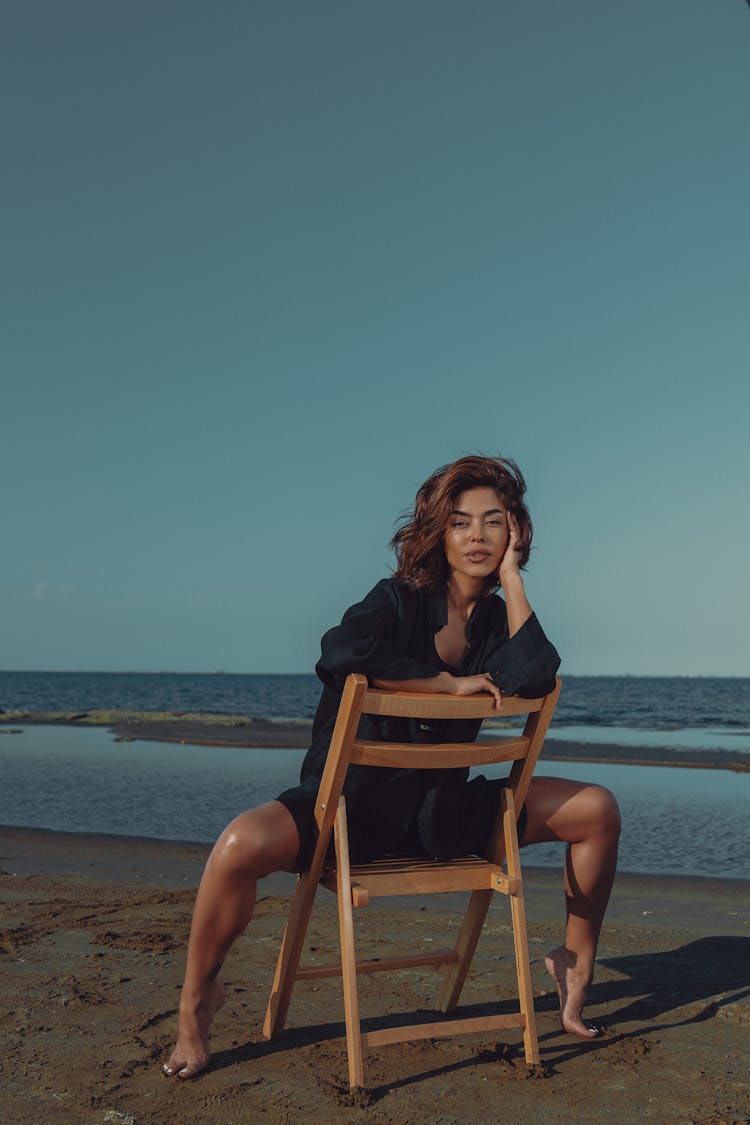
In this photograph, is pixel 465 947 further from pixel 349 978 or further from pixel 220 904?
pixel 220 904

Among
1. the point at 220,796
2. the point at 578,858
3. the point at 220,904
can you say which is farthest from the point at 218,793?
the point at 220,904

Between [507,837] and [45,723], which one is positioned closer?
[507,837]

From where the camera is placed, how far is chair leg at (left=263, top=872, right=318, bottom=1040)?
9.44ft

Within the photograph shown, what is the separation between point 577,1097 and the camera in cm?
266

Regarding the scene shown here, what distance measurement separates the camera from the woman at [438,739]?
2.75 meters

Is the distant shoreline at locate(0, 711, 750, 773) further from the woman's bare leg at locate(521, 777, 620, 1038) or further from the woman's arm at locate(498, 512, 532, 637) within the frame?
the woman's arm at locate(498, 512, 532, 637)

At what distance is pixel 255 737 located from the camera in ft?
71.7

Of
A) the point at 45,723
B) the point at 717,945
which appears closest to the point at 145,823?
the point at 717,945

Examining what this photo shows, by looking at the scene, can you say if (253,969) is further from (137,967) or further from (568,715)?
(568,715)

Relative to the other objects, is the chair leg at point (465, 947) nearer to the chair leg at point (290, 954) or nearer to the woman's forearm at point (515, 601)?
the chair leg at point (290, 954)

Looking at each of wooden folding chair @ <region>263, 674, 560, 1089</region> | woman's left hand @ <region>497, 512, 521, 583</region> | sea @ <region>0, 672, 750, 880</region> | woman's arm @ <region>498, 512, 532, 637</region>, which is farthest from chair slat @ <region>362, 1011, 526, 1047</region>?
sea @ <region>0, 672, 750, 880</region>

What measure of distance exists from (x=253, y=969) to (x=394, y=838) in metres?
1.37

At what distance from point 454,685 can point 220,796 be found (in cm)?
862

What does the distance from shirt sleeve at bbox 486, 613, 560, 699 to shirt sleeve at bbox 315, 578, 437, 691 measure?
210 millimetres
